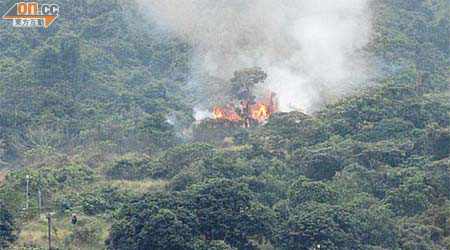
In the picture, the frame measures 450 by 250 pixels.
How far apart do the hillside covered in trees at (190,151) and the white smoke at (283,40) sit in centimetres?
172

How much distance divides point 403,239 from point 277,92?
28063mm

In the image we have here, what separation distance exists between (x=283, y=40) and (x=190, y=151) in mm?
23227

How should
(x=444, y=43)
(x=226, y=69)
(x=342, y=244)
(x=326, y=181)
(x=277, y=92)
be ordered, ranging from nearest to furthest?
(x=342, y=244), (x=326, y=181), (x=277, y=92), (x=226, y=69), (x=444, y=43)

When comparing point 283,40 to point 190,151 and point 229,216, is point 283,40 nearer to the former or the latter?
point 190,151

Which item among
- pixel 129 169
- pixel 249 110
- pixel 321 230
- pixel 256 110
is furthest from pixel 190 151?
pixel 321 230

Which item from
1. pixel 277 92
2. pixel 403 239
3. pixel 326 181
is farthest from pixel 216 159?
pixel 277 92

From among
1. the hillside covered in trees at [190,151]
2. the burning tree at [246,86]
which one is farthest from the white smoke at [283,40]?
the burning tree at [246,86]

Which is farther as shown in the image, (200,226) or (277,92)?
(277,92)

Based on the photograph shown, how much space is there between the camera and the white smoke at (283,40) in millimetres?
74062

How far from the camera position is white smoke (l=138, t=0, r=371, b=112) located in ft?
243

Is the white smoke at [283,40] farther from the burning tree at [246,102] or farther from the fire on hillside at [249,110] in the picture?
the burning tree at [246,102]

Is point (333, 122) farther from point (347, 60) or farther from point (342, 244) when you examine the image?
point (342, 244)

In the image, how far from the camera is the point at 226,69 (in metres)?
78.0

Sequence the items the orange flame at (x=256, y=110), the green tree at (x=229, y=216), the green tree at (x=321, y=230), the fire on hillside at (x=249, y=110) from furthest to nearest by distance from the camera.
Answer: the orange flame at (x=256, y=110)
the fire on hillside at (x=249, y=110)
the green tree at (x=229, y=216)
the green tree at (x=321, y=230)
